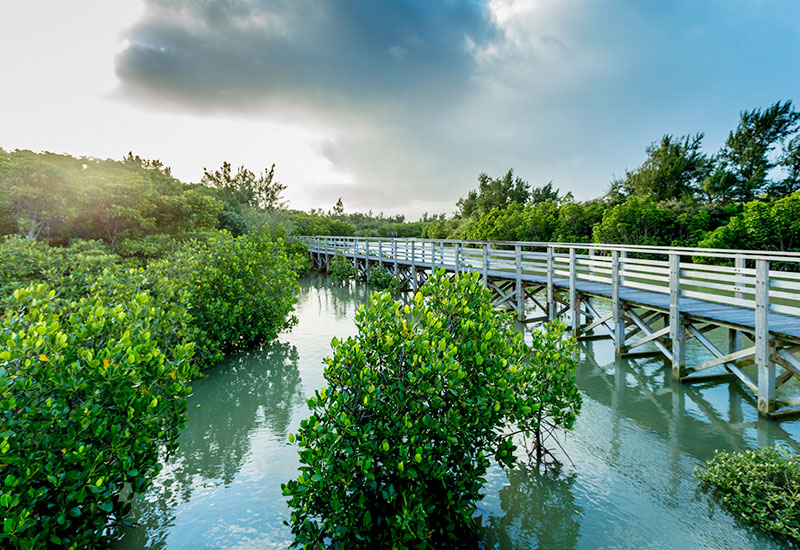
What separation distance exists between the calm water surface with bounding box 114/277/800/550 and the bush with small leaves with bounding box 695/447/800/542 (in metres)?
0.14

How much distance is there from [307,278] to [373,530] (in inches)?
883

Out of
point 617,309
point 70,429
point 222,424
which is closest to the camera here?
point 70,429

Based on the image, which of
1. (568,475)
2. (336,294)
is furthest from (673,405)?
(336,294)

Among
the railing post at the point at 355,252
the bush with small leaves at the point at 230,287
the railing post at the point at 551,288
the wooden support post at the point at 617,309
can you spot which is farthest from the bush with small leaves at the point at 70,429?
the railing post at the point at 355,252

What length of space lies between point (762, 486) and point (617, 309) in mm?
4817

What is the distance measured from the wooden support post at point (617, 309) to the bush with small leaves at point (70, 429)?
7.80 m

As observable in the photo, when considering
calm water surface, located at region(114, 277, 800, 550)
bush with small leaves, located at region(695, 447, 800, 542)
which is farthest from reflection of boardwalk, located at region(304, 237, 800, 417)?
bush with small leaves, located at region(695, 447, 800, 542)

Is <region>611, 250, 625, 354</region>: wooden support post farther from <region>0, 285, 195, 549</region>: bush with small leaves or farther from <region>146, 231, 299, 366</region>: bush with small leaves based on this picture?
→ <region>0, 285, 195, 549</region>: bush with small leaves

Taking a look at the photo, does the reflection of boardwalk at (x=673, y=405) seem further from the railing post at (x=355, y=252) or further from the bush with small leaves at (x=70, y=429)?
the railing post at (x=355, y=252)

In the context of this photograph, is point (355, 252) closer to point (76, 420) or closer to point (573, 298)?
point (573, 298)

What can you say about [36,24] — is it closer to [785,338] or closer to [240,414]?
[240,414]

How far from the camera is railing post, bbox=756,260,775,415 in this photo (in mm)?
5211

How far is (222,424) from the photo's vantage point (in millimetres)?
5832

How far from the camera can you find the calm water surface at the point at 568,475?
347cm
